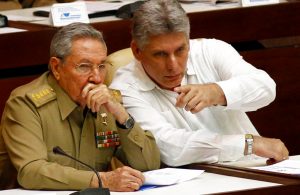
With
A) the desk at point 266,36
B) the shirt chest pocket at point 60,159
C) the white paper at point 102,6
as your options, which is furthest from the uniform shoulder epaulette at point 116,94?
the white paper at point 102,6

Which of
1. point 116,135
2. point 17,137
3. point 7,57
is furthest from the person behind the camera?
point 7,57

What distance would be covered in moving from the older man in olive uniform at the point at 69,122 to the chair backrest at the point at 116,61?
0.24m

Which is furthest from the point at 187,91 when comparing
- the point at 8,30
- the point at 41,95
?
the point at 8,30

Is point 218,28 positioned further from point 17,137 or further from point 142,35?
point 17,137

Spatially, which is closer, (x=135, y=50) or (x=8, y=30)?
(x=135, y=50)

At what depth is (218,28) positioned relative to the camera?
4199mm

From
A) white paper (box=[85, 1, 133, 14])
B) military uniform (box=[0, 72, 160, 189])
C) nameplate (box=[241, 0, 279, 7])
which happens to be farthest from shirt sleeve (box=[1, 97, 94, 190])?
nameplate (box=[241, 0, 279, 7])

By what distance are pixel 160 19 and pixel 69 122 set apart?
1.64 ft

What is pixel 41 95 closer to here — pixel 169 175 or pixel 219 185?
pixel 169 175

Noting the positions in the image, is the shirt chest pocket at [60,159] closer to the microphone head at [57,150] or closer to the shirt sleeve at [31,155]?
the shirt sleeve at [31,155]

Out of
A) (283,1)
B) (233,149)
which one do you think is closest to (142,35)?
(233,149)

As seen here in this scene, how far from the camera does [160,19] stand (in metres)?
3.12

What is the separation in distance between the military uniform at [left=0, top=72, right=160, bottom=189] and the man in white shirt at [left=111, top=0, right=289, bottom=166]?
120 millimetres

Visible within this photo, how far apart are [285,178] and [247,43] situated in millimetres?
1763
